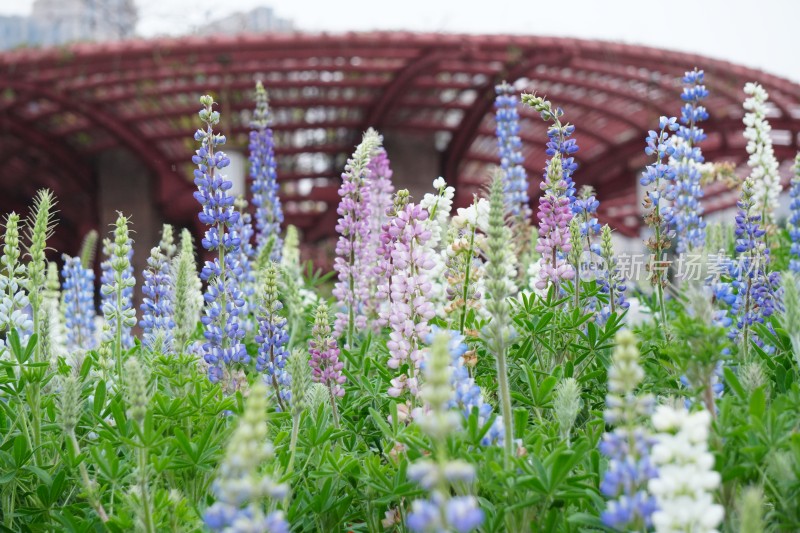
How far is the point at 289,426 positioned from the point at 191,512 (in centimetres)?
51

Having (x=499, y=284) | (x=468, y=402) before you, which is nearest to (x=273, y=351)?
(x=468, y=402)

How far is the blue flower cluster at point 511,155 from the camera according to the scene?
13.4 ft

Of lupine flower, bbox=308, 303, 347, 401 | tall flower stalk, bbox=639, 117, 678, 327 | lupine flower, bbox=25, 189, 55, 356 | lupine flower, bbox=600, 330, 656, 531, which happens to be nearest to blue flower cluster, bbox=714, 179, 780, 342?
tall flower stalk, bbox=639, 117, 678, 327

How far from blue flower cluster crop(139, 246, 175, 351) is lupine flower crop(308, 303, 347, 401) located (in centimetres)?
68

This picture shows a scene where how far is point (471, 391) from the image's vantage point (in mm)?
1669

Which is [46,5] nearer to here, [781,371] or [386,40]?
[386,40]

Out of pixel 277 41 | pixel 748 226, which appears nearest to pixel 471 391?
pixel 748 226

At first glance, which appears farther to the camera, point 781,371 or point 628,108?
point 628,108

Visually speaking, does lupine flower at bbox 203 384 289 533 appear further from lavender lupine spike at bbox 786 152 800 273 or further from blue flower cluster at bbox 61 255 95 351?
blue flower cluster at bbox 61 255 95 351

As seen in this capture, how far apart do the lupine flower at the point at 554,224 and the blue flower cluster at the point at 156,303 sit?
127 centimetres

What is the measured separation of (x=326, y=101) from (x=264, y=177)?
39.4 feet

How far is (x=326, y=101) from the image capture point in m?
15.8

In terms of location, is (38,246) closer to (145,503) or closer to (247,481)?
(145,503)

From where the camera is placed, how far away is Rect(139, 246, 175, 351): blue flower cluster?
2740mm
